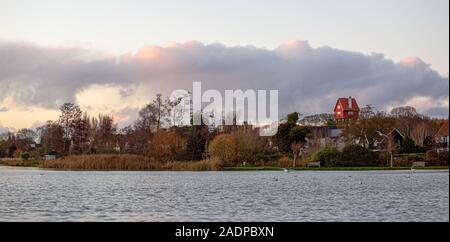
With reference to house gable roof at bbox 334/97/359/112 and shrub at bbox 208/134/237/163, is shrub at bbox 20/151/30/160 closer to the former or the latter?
shrub at bbox 208/134/237/163

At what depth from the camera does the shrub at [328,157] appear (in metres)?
53.3

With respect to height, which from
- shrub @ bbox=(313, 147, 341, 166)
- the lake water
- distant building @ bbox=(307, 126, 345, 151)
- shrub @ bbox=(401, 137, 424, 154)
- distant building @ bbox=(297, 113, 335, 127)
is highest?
distant building @ bbox=(297, 113, 335, 127)

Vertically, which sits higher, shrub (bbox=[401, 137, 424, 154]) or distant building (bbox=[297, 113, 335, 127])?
distant building (bbox=[297, 113, 335, 127])

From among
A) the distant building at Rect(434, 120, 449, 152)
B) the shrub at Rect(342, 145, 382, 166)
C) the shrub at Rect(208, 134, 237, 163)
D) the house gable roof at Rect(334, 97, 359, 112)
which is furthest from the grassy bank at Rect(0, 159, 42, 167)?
the distant building at Rect(434, 120, 449, 152)

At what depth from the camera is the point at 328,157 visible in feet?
175

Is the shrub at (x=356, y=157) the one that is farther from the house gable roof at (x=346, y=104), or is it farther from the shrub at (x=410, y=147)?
the house gable roof at (x=346, y=104)

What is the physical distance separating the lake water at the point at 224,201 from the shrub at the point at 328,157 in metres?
18.9

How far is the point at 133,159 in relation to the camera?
162 ft

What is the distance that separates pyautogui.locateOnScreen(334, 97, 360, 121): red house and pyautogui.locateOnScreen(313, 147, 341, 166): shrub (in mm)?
17261

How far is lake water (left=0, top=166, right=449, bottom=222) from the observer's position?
1988cm

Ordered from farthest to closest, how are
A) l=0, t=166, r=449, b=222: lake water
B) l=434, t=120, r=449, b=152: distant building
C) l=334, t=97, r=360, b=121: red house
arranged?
l=334, t=97, r=360, b=121: red house → l=434, t=120, r=449, b=152: distant building → l=0, t=166, r=449, b=222: lake water
